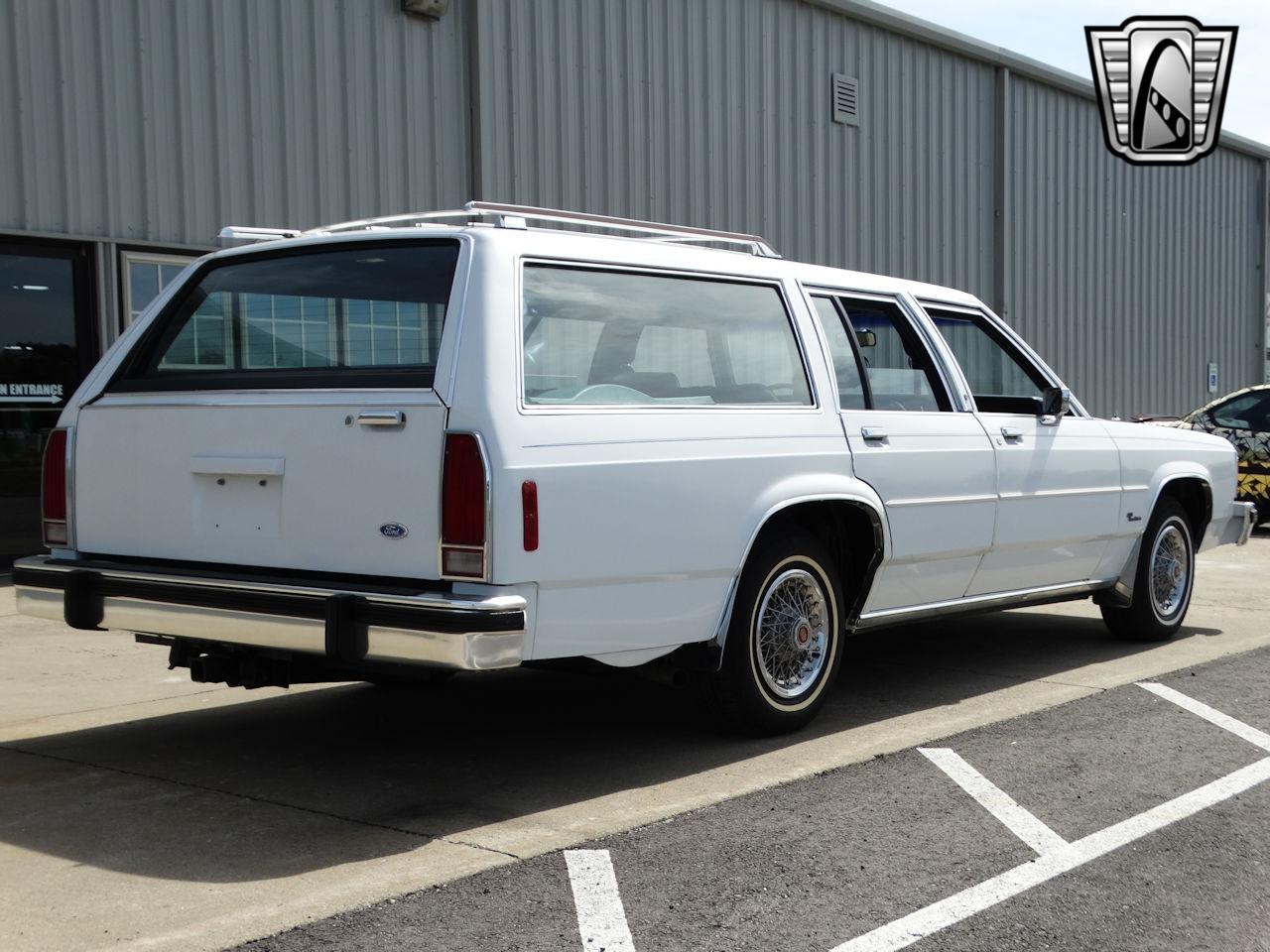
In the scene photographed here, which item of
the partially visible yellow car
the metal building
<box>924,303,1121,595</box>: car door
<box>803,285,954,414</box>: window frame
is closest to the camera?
<box>803,285,954,414</box>: window frame

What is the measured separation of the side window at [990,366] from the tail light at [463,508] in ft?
9.69

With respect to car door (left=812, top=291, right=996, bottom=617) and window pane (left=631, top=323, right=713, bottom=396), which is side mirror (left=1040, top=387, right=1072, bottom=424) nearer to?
car door (left=812, top=291, right=996, bottom=617)

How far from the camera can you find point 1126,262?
73.2 feet

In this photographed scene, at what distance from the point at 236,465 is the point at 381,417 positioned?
2.06 feet

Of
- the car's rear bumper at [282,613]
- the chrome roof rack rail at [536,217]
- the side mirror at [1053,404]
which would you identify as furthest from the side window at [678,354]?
the side mirror at [1053,404]

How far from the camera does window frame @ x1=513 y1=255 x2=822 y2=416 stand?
4480mm

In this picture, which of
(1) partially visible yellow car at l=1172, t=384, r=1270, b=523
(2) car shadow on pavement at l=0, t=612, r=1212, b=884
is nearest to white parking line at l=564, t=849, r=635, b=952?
(2) car shadow on pavement at l=0, t=612, r=1212, b=884

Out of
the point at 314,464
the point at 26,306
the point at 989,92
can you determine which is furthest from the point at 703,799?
the point at 989,92

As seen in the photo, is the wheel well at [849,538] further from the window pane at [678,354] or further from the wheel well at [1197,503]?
the wheel well at [1197,503]

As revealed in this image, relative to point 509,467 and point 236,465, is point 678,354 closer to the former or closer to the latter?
point 509,467

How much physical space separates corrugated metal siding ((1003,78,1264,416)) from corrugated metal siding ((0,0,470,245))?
10128 millimetres

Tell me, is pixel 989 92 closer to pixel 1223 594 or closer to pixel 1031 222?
pixel 1031 222

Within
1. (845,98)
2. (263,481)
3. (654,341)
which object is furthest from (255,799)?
(845,98)

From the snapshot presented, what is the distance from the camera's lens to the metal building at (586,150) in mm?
10508
